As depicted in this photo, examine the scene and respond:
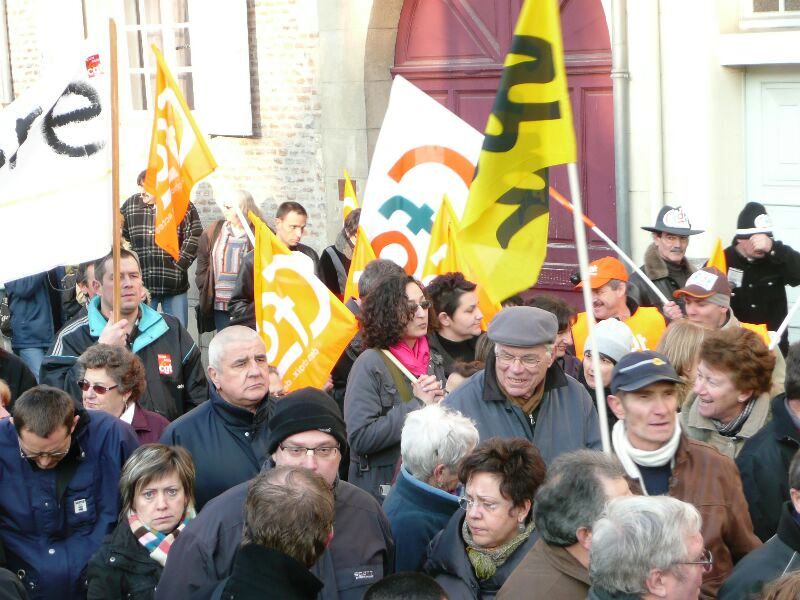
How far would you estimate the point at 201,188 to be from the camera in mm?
14844

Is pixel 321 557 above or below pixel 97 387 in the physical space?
below

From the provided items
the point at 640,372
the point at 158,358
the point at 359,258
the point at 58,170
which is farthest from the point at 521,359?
the point at 58,170

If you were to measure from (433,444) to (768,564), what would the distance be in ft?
4.25

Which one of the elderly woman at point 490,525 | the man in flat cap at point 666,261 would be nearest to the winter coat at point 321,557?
the elderly woman at point 490,525

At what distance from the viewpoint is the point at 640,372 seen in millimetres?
4836

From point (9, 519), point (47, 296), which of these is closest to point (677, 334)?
point (9, 519)

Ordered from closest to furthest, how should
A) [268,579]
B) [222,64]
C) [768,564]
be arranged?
[268,579]
[768,564]
[222,64]

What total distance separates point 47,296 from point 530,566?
7482 millimetres

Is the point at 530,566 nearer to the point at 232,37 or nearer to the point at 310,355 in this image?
the point at 310,355

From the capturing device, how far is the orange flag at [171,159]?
873 centimetres

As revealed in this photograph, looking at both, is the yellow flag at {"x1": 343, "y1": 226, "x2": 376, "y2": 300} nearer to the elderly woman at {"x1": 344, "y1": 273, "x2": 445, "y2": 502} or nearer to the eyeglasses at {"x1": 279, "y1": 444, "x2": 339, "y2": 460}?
the elderly woman at {"x1": 344, "y1": 273, "x2": 445, "y2": 502}

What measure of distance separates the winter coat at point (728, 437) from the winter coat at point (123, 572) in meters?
2.15

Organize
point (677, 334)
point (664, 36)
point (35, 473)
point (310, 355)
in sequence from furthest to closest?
point (664, 36), point (310, 355), point (677, 334), point (35, 473)

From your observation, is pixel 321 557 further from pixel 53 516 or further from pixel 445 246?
pixel 445 246
